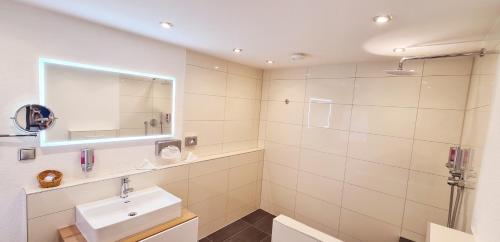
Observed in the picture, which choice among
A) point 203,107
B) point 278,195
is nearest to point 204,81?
point 203,107

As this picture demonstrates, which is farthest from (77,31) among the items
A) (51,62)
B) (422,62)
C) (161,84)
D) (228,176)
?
Answer: (422,62)

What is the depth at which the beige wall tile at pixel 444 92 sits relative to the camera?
1.86 metres

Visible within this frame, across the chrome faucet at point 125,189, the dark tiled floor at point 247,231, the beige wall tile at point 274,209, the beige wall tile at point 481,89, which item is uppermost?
the beige wall tile at point 481,89

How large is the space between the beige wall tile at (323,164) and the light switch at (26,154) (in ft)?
8.24

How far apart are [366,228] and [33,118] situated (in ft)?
9.92

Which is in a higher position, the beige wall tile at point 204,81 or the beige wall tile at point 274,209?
the beige wall tile at point 204,81

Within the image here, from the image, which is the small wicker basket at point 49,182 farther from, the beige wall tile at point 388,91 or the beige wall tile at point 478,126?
the beige wall tile at point 388,91

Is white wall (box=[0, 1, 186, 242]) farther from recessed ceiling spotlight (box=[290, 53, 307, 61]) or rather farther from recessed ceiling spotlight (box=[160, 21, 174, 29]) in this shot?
recessed ceiling spotlight (box=[290, 53, 307, 61])

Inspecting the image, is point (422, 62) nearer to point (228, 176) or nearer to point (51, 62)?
point (228, 176)

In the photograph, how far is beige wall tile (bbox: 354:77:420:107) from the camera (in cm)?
208

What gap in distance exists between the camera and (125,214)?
1.72 metres

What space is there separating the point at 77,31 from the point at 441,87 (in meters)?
2.93

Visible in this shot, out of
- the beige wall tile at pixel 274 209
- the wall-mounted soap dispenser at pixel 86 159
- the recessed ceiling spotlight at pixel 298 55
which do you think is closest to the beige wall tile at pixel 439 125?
the recessed ceiling spotlight at pixel 298 55

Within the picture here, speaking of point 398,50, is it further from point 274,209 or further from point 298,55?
point 274,209
